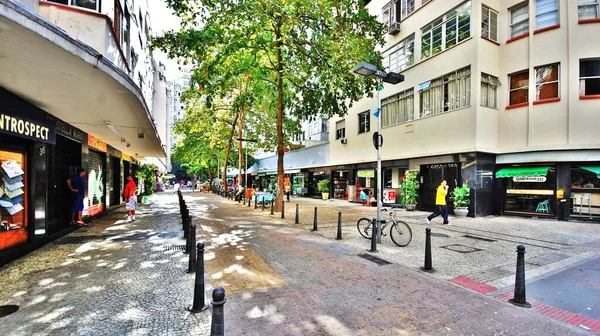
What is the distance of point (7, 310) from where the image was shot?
3.98 meters

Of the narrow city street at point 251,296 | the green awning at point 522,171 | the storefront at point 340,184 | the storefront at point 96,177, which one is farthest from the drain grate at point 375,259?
the storefront at point 340,184

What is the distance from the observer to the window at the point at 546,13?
534 inches

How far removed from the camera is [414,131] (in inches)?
712

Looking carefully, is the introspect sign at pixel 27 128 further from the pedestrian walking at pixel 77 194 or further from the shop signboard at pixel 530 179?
the shop signboard at pixel 530 179

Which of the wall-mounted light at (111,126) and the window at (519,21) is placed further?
the window at (519,21)

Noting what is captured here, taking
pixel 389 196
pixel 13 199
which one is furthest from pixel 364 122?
pixel 13 199

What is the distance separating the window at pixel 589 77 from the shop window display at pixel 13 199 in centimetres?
2002

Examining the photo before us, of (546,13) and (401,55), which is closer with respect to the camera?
(546,13)

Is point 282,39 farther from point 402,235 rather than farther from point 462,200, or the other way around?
point 462,200

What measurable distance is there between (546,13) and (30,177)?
20859 mm

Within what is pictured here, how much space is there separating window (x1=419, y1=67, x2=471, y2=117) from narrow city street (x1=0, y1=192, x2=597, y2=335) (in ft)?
38.9

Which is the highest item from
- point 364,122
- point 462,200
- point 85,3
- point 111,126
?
point 85,3

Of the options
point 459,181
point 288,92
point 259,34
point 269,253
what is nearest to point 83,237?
point 269,253

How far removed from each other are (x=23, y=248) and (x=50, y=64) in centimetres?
484
